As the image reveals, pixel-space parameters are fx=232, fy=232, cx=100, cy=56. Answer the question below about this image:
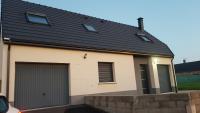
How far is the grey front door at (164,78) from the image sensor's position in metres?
18.9

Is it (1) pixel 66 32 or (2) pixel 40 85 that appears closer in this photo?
(2) pixel 40 85

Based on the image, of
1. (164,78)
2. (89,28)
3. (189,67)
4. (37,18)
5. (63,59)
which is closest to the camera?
(63,59)

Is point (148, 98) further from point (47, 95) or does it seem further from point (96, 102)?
point (47, 95)

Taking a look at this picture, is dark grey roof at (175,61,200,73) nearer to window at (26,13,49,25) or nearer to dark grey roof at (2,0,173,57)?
dark grey roof at (2,0,173,57)

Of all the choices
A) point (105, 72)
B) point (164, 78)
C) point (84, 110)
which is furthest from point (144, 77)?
point (84, 110)

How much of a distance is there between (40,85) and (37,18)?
4250mm

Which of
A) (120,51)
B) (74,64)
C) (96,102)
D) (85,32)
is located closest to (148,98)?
(96,102)

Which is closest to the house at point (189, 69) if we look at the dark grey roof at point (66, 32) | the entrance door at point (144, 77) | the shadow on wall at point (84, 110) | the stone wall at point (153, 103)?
the dark grey roof at point (66, 32)

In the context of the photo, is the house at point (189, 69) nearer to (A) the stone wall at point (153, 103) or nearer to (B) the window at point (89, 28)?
(B) the window at point (89, 28)

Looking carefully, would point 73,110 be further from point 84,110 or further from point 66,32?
point 66,32

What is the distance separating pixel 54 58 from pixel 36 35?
1.43 meters

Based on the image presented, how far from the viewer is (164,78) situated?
19312mm

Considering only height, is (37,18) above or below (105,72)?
above

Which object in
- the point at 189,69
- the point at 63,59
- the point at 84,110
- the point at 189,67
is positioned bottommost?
the point at 84,110
